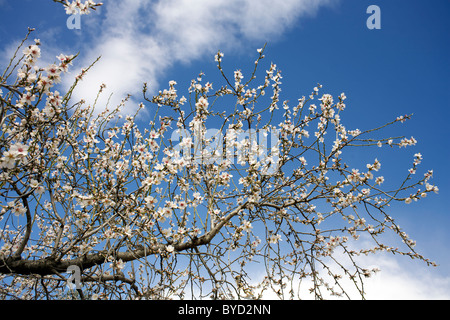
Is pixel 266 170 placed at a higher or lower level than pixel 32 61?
lower

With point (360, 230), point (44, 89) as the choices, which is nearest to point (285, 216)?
point (360, 230)

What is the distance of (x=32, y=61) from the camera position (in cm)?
268

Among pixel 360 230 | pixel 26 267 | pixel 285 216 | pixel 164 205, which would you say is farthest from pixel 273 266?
pixel 26 267

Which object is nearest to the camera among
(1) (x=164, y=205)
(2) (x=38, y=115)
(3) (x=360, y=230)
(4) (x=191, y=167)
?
(1) (x=164, y=205)

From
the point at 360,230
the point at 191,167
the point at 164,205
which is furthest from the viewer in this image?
the point at 191,167

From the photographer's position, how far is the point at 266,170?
12.3 feet

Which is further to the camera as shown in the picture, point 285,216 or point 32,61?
point 285,216

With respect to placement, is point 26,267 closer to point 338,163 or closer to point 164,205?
point 164,205

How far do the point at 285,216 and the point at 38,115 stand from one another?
301cm

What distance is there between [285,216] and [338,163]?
3.10ft
